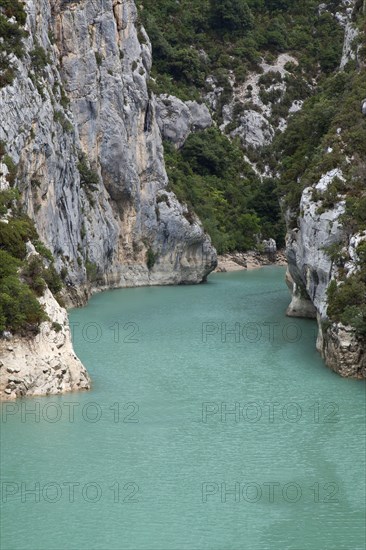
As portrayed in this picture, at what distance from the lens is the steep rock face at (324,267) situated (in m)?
32.4

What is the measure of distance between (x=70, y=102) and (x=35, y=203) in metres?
17.3

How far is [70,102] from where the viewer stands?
62.9 meters

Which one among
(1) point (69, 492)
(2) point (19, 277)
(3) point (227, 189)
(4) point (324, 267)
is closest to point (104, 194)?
(4) point (324, 267)

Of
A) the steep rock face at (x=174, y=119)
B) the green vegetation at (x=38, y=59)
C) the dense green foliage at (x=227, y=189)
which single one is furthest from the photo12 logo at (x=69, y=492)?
the steep rock face at (x=174, y=119)

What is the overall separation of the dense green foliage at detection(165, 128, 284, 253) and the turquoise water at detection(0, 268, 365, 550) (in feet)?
176

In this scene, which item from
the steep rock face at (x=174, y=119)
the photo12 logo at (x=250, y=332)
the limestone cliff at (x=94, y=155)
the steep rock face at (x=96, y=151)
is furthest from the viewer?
the steep rock face at (x=174, y=119)

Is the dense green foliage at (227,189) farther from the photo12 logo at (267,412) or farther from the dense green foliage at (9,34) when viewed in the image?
the photo12 logo at (267,412)

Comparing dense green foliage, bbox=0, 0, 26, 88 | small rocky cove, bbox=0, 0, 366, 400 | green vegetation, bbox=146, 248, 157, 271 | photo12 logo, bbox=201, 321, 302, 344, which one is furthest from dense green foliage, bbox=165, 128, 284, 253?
photo12 logo, bbox=201, 321, 302, 344

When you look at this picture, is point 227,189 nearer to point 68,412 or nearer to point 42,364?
point 42,364

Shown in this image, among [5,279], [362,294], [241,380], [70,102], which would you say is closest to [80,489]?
[5,279]

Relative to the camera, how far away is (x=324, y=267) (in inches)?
1443

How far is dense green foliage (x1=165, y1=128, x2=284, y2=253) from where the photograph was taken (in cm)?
9256

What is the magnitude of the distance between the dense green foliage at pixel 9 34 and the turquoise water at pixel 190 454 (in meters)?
14.8

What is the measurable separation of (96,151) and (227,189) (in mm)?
36496
